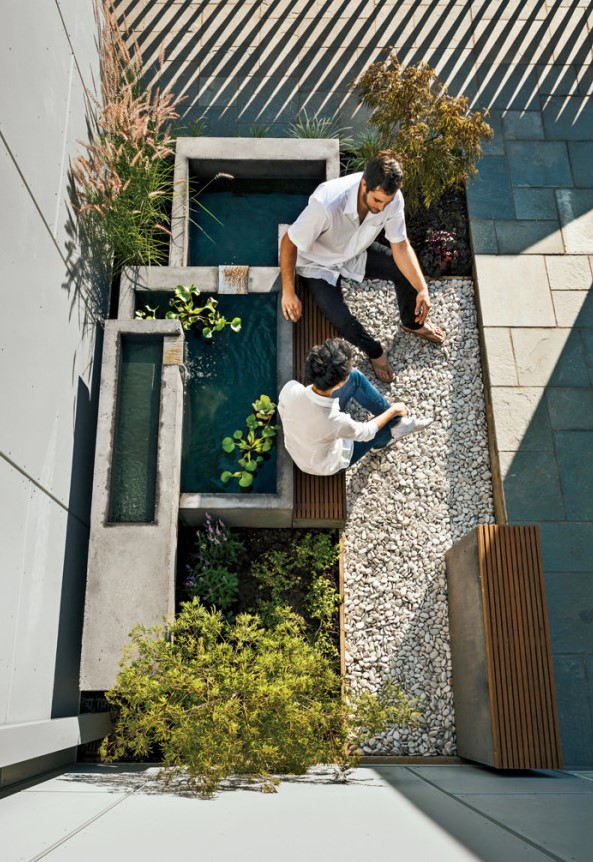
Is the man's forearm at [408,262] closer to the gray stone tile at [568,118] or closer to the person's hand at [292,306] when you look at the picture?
the person's hand at [292,306]

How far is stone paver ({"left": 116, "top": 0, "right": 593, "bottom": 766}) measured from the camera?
5012 mm

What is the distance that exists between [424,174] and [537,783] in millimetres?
3836

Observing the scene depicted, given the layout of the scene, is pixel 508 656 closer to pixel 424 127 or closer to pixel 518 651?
pixel 518 651

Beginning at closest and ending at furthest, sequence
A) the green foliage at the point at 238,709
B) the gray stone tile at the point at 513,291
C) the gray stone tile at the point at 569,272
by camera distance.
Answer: the green foliage at the point at 238,709 < the gray stone tile at the point at 513,291 < the gray stone tile at the point at 569,272

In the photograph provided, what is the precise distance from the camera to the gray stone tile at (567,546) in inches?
188

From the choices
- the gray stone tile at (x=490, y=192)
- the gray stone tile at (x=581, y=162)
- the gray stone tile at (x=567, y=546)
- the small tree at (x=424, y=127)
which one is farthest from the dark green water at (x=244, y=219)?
the gray stone tile at (x=567, y=546)

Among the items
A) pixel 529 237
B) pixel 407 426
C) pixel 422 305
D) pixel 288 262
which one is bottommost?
pixel 407 426

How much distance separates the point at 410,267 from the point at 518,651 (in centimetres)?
243

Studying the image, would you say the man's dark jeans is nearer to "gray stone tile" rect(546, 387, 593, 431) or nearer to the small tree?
the small tree

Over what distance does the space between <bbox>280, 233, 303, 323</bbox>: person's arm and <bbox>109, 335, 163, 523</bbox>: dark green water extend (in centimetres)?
80

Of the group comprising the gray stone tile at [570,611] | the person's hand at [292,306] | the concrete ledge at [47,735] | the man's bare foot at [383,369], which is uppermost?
the person's hand at [292,306]

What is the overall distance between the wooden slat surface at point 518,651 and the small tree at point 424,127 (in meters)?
2.63

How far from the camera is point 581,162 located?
600cm

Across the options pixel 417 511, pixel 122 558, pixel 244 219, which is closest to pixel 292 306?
pixel 244 219
